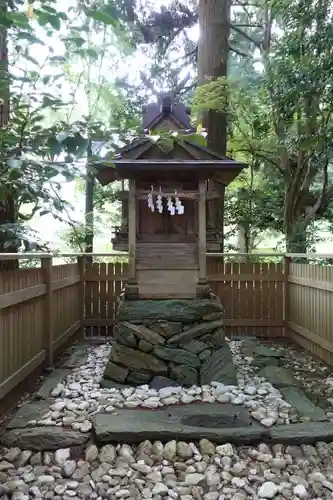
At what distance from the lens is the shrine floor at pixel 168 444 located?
2.71 metres

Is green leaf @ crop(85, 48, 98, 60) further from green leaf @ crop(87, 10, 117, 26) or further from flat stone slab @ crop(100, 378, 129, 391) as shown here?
flat stone slab @ crop(100, 378, 129, 391)

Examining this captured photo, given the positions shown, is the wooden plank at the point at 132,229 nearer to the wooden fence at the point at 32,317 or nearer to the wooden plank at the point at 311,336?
the wooden fence at the point at 32,317

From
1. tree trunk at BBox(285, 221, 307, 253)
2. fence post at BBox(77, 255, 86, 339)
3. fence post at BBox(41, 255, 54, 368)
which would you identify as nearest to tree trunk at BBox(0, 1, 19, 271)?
fence post at BBox(41, 255, 54, 368)

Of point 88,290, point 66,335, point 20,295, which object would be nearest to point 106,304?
point 88,290

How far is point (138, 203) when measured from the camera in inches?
204

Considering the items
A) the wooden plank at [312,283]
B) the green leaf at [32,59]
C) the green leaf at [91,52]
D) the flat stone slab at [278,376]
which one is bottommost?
the flat stone slab at [278,376]

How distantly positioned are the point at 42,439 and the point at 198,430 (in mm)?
1075

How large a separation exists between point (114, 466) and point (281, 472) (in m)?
1.06

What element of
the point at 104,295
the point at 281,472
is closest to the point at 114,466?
the point at 281,472

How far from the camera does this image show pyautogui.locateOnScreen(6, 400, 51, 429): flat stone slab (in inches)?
129

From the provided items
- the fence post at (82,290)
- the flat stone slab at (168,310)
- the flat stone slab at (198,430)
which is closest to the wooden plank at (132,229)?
the flat stone slab at (168,310)

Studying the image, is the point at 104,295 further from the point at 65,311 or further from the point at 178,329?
the point at 178,329

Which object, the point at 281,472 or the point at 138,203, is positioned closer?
the point at 281,472

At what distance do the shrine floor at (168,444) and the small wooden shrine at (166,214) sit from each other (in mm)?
1246
